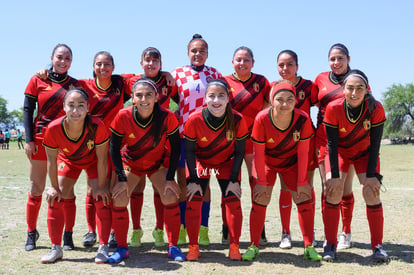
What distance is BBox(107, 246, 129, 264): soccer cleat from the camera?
4.36 metres

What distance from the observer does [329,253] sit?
175 inches

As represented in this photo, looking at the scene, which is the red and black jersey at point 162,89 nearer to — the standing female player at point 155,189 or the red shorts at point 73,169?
the standing female player at point 155,189

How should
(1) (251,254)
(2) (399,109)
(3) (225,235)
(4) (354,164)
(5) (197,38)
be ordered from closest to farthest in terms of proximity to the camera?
(1) (251,254) < (4) (354,164) < (3) (225,235) < (5) (197,38) < (2) (399,109)

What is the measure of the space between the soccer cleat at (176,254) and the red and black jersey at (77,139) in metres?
1.46

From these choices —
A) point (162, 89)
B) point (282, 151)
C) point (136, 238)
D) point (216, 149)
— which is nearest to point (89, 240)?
point (136, 238)

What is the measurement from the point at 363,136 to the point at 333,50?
117 centimetres

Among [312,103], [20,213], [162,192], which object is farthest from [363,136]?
[20,213]

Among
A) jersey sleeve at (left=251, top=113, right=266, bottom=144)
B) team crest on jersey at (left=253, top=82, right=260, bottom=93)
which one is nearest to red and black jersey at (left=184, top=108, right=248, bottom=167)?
jersey sleeve at (left=251, top=113, right=266, bottom=144)

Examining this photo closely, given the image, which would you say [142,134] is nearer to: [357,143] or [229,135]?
[229,135]

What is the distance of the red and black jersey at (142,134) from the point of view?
4574 millimetres

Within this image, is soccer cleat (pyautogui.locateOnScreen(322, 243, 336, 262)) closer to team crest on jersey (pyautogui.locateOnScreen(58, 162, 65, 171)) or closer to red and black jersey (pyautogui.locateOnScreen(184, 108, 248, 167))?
red and black jersey (pyautogui.locateOnScreen(184, 108, 248, 167))

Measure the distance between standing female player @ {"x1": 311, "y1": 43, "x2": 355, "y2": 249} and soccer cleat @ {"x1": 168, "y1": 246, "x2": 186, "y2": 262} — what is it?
184 centimetres

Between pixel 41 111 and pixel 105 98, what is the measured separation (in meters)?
0.85

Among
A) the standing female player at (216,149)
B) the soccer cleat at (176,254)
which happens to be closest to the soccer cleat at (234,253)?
the standing female player at (216,149)
